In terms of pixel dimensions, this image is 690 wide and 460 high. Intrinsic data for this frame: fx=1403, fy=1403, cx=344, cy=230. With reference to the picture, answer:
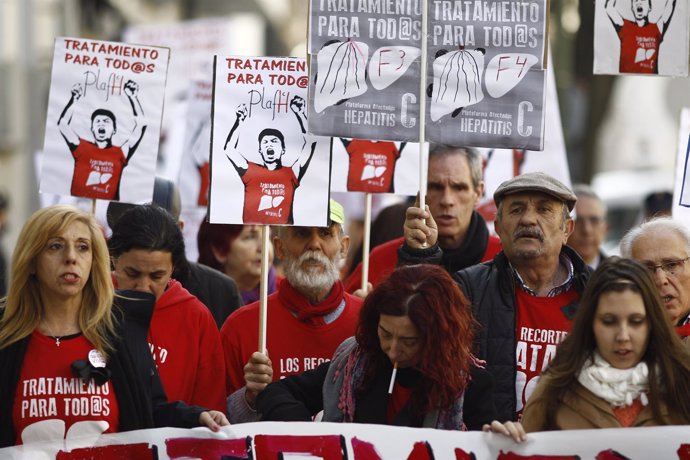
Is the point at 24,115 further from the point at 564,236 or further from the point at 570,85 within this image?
the point at 564,236

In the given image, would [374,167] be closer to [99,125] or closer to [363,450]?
[99,125]

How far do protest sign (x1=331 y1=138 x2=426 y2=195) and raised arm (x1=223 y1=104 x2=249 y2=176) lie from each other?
129 cm

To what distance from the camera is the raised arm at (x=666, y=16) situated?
20.5 feet

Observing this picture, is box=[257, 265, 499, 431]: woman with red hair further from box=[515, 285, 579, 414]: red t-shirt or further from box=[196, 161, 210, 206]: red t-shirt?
box=[196, 161, 210, 206]: red t-shirt

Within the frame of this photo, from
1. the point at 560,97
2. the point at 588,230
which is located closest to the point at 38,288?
the point at 588,230

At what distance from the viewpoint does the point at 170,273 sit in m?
5.85

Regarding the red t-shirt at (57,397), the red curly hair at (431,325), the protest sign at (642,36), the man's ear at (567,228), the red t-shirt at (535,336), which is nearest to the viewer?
the red curly hair at (431,325)

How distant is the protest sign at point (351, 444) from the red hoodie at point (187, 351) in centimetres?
56

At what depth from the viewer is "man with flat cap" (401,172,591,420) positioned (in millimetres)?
5348

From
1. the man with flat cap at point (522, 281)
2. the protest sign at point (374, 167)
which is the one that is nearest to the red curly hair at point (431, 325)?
the man with flat cap at point (522, 281)

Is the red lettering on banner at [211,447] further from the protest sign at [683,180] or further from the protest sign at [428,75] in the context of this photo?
the protest sign at [683,180]

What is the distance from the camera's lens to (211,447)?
16.3 feet

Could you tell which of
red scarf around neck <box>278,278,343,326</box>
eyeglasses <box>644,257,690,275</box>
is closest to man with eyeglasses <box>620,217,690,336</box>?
eyeglasses <box>644,257,690,275</box>

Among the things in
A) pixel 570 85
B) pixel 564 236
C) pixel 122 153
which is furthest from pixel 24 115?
pixel 564 236
